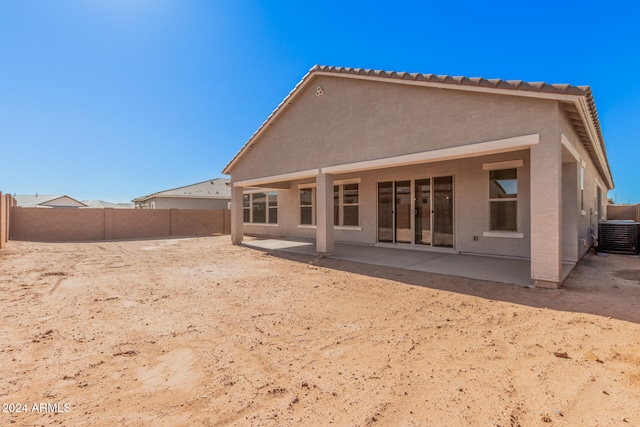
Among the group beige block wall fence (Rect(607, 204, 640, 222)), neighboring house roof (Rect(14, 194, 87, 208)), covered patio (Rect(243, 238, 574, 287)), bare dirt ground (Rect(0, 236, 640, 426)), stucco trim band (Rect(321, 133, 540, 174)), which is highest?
neighboring house roof (Rect(14, 194, 87, 208))

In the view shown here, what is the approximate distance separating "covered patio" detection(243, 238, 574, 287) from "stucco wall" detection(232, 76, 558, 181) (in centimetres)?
298

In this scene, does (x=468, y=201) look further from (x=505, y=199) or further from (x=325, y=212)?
(x=325, y=212)

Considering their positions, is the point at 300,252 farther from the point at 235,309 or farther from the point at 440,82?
the point at 440,82

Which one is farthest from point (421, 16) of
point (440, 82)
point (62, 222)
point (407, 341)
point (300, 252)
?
point (62, 222)

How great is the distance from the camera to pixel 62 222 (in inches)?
650

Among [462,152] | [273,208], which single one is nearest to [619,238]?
[462,152]

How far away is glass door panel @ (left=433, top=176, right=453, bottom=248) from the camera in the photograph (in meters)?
9.51

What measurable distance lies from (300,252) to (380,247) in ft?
10.1

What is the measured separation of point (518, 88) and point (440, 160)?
109 inches

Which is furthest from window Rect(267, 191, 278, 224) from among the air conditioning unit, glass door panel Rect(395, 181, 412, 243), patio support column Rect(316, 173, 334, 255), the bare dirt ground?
the air conditioning unit

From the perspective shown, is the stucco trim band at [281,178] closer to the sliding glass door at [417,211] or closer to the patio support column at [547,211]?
the sliding glass door at [417,211]

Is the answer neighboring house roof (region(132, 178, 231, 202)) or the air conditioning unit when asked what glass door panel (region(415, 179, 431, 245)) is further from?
neighboring house roof (region(132, 178, 231, 202))

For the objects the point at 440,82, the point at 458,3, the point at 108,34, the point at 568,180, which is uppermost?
the point at 458,3

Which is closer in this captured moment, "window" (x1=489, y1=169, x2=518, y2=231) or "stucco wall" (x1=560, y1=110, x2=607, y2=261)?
"stucco wall" (x1=560, y1=110, x2=607, y2=261)
